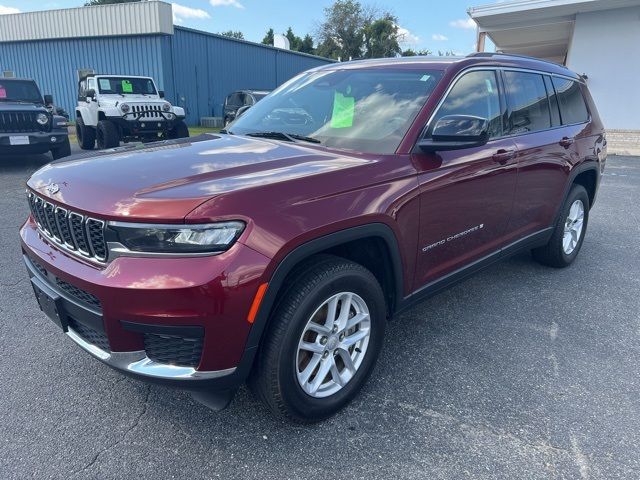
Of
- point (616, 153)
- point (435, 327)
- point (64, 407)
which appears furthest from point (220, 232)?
point (616, 153)

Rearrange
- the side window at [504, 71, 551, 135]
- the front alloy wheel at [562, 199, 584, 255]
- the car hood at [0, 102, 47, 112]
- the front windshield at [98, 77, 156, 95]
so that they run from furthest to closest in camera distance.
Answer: the front windshield at [98, 77, 156, 95] < the car hood at [0, 102, 47, 112] < the front alloy wheel at [562, 199, 584, 255] < the side window at [504, 71, 551, 135]

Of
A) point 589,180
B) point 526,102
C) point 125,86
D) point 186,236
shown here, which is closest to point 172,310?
point 186,236

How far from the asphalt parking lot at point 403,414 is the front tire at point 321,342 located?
0.58ft

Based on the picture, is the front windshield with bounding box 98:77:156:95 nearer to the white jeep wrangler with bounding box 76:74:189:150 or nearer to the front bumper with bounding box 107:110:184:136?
the white jeep wrangler with bounding box 76:74:189:150

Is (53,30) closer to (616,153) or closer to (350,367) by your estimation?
(616,153)

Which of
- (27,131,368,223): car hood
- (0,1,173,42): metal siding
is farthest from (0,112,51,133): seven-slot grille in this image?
(0,1,173,42): metal siding

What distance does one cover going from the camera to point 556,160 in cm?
413

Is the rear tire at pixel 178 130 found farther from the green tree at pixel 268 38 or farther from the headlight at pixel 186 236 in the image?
the green tree at pixel 268 38

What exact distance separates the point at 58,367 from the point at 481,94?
3250 mm

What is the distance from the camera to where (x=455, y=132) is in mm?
2709

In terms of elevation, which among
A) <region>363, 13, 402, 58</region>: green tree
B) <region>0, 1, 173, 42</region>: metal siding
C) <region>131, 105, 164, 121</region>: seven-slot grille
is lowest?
<region>131, 105, 164, 121</region>: seven-slot grille

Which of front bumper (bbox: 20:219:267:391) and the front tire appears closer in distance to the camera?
front bumper (bbox: 20:219:267:391)

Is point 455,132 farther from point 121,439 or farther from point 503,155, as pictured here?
point 121,439

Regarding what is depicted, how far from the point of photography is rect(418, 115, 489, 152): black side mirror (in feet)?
8.90
